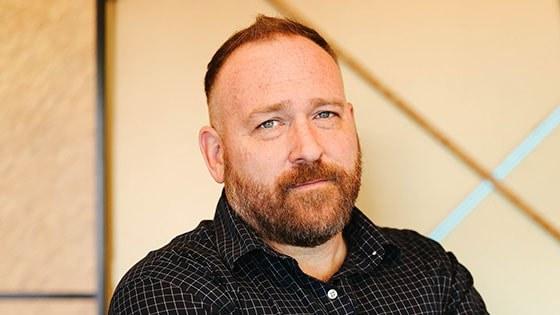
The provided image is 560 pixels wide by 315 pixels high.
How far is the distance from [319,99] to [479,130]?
1.65ft

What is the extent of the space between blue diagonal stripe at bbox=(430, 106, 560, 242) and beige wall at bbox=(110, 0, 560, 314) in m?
0.01

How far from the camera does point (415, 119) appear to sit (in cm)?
138

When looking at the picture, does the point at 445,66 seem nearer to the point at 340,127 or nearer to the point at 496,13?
the point at 496,13

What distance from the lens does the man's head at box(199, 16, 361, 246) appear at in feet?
3.26

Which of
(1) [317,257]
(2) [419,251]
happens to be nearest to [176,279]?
(1) [317,257]

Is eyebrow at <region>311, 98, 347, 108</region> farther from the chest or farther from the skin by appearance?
the chest

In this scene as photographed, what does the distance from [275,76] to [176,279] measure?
1.12 feet

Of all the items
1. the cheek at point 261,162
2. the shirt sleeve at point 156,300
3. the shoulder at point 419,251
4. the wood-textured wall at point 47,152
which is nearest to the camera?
the shirt sleeve at point 156,300

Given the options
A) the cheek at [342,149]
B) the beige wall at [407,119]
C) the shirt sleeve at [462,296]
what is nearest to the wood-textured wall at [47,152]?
the beige wall at [407,119]

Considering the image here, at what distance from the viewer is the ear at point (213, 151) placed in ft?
3.58

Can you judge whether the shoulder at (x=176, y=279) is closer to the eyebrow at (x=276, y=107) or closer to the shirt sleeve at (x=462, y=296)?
the eyebrow at (x=276, y=107)

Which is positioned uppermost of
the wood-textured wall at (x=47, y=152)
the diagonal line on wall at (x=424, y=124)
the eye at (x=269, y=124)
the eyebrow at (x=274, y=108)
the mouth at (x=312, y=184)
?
the diagonal line on wall at (x=424, y=124)

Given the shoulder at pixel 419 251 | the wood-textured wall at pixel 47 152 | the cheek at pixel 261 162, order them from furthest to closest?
the wood-textured wall at pixel 47 152
the shoulder at pixel 419 251
the cheek at pixel 261 162

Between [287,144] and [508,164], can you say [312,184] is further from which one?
[508,164]
